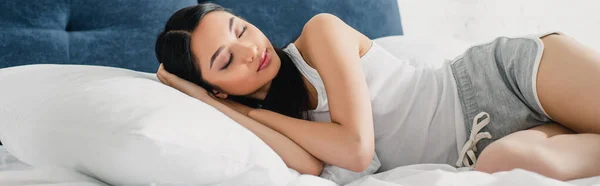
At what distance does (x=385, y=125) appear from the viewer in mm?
1338

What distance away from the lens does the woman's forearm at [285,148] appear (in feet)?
3.76

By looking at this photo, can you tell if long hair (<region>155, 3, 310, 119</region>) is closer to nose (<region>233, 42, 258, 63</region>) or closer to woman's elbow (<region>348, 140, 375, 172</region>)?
nose (<region>233, 42, 258, 63</region>)

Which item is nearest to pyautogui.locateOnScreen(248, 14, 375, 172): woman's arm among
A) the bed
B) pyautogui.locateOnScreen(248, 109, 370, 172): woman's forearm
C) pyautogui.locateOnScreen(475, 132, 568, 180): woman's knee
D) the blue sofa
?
pyautogui.locateOnScreen(248, 109, 370, 172): woman's forearm

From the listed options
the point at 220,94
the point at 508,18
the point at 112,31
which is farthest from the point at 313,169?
the point at 508,18

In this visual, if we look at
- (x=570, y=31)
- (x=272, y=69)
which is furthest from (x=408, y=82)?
(x=570, y=31)

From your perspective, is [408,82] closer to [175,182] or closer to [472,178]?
[472,178]

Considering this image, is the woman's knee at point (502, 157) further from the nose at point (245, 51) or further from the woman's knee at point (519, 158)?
the nose at point (245, 51)

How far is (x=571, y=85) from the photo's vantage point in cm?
118

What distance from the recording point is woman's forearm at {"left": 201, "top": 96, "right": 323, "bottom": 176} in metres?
1.14

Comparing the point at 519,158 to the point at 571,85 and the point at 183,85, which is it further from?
the point at 183,85

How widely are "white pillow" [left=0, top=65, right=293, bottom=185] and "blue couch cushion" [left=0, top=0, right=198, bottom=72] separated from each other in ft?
1.38

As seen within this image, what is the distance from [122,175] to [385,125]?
0.61 m

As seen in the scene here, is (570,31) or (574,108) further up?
(574,108)

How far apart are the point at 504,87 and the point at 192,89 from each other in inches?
25.0
